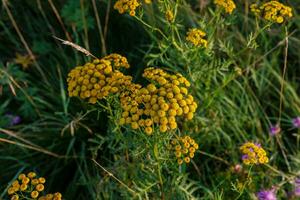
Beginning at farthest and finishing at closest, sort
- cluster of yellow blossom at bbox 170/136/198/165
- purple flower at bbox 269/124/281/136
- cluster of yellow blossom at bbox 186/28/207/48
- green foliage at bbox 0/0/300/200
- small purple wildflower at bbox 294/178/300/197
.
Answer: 1. purple flower at bbox 269/124/281/136
2. small purple wildflower at bbox 294/178/300/197
3. green foliage at bbox 0/0/300/200
4. cluster of yellow blossom at bbox 186/28/207/48
5. cluster of yellow blossom at bbox 170/136/198/165

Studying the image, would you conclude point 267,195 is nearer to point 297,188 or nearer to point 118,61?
point 297,188

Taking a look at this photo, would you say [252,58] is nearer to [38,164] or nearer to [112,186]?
[112,186]

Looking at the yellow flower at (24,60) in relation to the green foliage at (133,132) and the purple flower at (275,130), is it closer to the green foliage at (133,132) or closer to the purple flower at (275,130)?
the green foliage at (133,132)

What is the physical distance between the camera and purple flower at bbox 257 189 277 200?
8.89ft

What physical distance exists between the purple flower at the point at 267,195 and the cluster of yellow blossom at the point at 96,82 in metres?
1.35

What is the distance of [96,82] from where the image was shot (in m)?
1.96

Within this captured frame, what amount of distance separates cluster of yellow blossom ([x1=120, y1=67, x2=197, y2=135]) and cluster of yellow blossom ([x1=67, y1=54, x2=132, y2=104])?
61 mm

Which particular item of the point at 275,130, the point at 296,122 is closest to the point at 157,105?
the point at 275,130

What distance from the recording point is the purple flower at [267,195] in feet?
8.89

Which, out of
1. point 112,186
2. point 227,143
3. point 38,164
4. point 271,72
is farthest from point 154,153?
point 271,72

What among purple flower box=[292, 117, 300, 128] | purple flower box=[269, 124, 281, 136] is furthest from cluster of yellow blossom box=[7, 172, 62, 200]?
purple flower box=[292, 117, 300, 128]

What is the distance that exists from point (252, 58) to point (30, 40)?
221 centimetres

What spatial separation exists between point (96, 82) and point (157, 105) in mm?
348

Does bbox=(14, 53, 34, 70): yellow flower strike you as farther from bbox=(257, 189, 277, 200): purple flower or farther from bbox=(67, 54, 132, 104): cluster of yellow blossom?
bbox=(257, 189, 277, 200): purple flower
